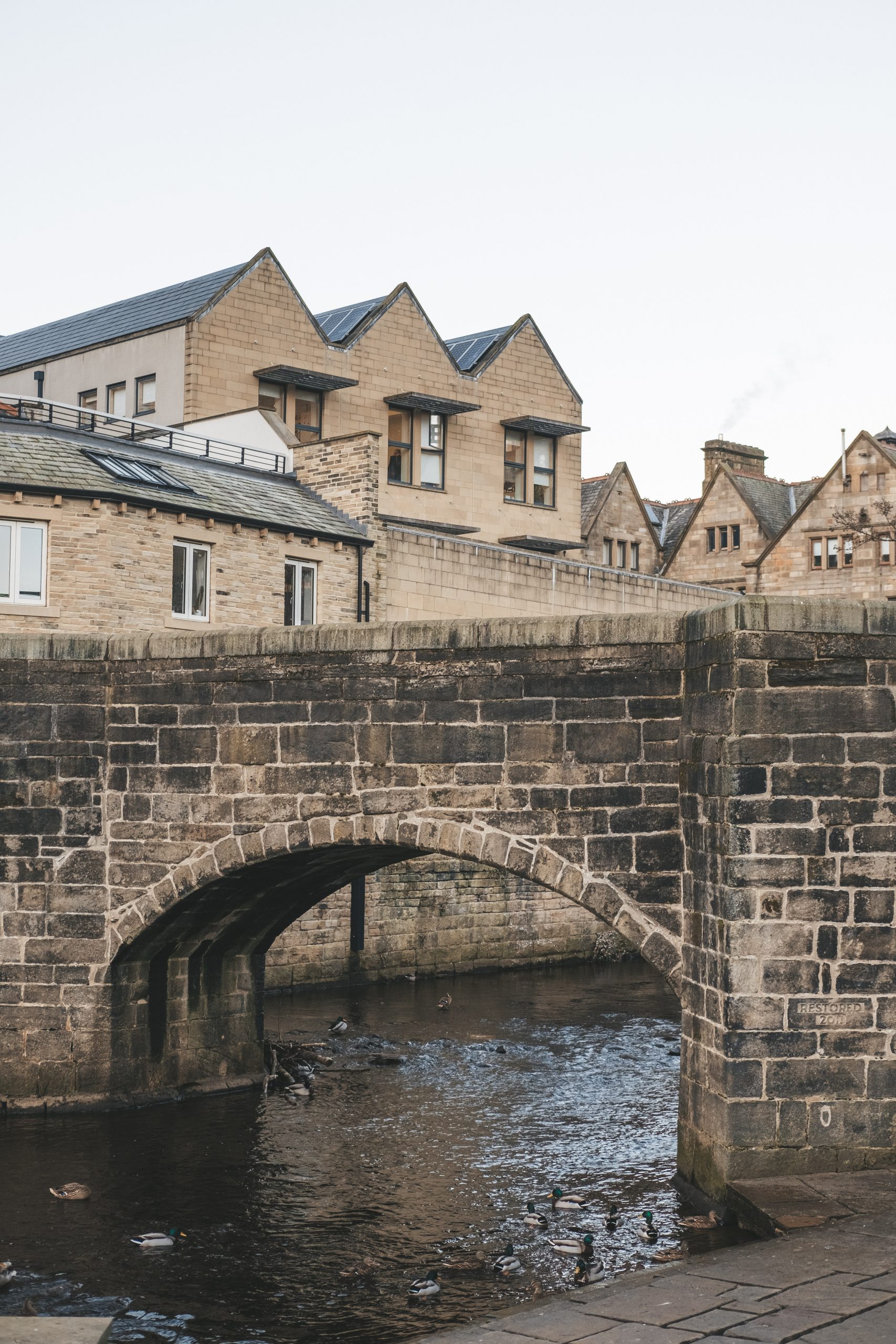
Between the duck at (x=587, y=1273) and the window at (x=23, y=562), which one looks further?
the window at (x=23, y=562)

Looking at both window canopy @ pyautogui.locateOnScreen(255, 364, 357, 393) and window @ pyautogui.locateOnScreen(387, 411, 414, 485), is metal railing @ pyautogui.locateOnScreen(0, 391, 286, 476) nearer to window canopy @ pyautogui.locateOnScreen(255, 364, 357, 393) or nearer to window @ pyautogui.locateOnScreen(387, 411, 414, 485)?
window canopy @ pyautogui.locateOnScreen(255, 364, 357, 393)

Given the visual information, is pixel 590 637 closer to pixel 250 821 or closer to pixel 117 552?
pixel 250 821

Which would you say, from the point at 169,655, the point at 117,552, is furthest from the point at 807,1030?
the point at 117,552

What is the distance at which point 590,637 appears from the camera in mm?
12062

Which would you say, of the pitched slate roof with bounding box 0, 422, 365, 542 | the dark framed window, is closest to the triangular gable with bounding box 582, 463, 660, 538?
the dark framed window

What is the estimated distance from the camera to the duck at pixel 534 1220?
11.3 meters

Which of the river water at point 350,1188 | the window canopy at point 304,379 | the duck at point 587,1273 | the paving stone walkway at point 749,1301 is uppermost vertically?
the window canopy at point 304,379

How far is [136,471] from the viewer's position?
24.8 meters

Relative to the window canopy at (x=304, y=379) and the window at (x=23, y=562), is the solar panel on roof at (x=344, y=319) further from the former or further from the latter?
the window at (x=23, y=562)

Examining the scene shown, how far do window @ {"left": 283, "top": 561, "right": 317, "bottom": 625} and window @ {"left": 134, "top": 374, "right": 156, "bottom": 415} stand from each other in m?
8.96

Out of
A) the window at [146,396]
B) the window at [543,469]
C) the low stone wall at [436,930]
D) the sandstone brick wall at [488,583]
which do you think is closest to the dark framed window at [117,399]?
the window at [146,396]

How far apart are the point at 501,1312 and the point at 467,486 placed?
28.4m

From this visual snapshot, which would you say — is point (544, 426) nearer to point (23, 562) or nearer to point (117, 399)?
point (117, 399)

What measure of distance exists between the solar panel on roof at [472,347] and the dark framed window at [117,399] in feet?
26.6
